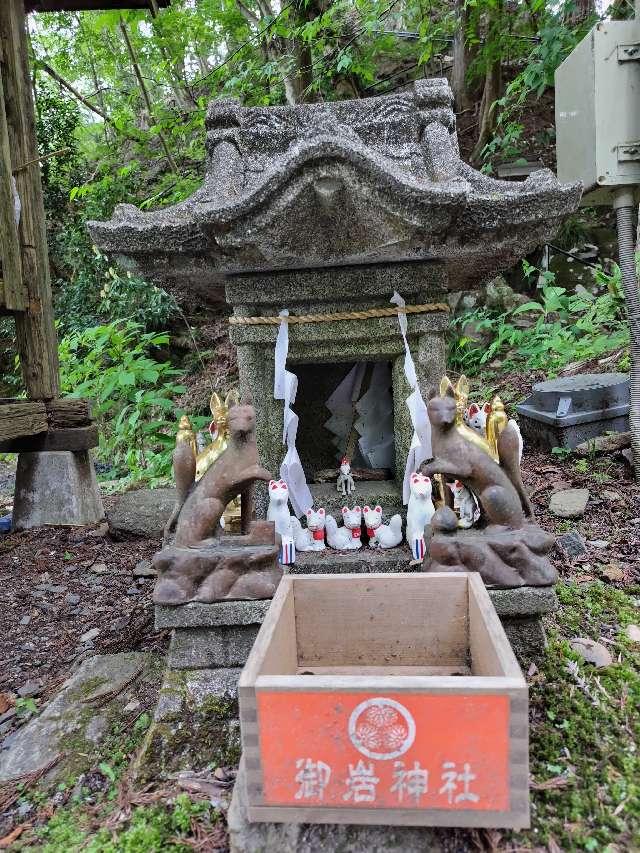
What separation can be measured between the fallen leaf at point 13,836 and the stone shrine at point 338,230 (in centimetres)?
174

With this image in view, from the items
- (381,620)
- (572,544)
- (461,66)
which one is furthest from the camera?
(461,66)

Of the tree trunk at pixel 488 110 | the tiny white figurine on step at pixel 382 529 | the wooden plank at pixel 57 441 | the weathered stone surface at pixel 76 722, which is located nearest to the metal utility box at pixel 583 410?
the tiny white figurine on step at pixel 382 529

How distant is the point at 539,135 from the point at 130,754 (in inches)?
429

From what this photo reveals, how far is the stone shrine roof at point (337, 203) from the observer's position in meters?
2.39

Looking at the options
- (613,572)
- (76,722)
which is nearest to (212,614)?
(76,722)

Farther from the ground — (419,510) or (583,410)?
(583,410)

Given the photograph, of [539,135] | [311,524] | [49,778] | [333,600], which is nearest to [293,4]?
[539,135]

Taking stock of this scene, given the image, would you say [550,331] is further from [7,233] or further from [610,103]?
[7,233]

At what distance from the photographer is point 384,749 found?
1.44 metres

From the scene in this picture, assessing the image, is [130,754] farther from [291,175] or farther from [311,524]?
[291,175]

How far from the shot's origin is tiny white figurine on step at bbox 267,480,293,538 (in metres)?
2.73

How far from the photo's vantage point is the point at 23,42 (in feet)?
15.5

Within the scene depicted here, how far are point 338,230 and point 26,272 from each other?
328 centimetres

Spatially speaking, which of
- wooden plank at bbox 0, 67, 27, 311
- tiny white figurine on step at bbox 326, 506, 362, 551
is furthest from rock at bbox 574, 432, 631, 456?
wooden plank at bbox 0, 67, 27, 311
